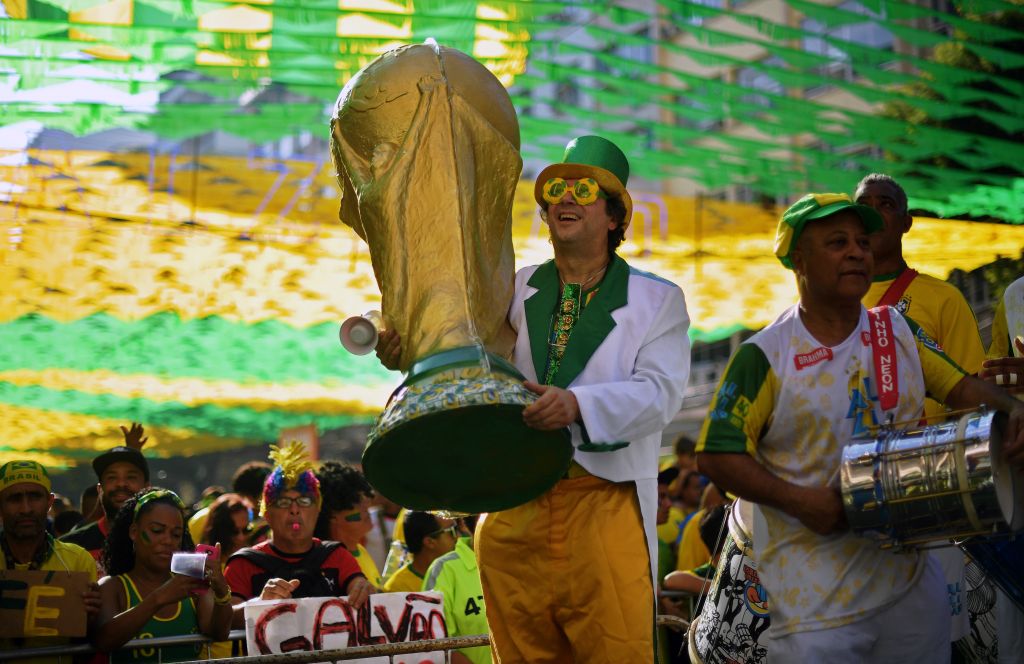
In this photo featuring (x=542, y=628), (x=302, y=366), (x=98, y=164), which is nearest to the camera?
(x=542, y=628)

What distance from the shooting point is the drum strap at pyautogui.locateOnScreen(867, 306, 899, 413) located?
360 cm

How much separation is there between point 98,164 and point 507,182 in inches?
296

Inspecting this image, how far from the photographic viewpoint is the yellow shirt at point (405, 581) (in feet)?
23.3

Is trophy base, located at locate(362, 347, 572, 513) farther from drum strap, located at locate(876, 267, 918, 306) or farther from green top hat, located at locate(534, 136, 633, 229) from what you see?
drum strap, located at locate(876, 267, 918, 306)

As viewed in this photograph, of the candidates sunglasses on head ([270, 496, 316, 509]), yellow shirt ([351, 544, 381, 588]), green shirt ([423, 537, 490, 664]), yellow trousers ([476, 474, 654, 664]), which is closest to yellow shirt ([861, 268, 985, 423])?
yellow trousers ([476, 474, 654, 664])

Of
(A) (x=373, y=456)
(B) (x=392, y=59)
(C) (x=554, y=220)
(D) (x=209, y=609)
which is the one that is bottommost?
(D) (x=209, y=609)

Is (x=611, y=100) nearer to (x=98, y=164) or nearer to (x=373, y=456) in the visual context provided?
(x=98, y=164)

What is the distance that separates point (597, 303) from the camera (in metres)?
3.87

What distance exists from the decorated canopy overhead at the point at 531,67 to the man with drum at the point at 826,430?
5.06 meters

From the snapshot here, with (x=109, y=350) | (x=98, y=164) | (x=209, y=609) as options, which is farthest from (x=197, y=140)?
(x=209, y=609)

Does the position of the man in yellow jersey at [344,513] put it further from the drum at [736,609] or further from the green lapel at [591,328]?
the green lapel at [591,328]

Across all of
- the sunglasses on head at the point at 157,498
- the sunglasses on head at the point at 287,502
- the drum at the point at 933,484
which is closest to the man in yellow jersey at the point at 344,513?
the sunglasses on head at the point at 287,502

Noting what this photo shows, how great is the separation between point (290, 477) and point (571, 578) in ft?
9.50

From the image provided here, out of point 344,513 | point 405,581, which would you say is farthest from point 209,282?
point 405,581
